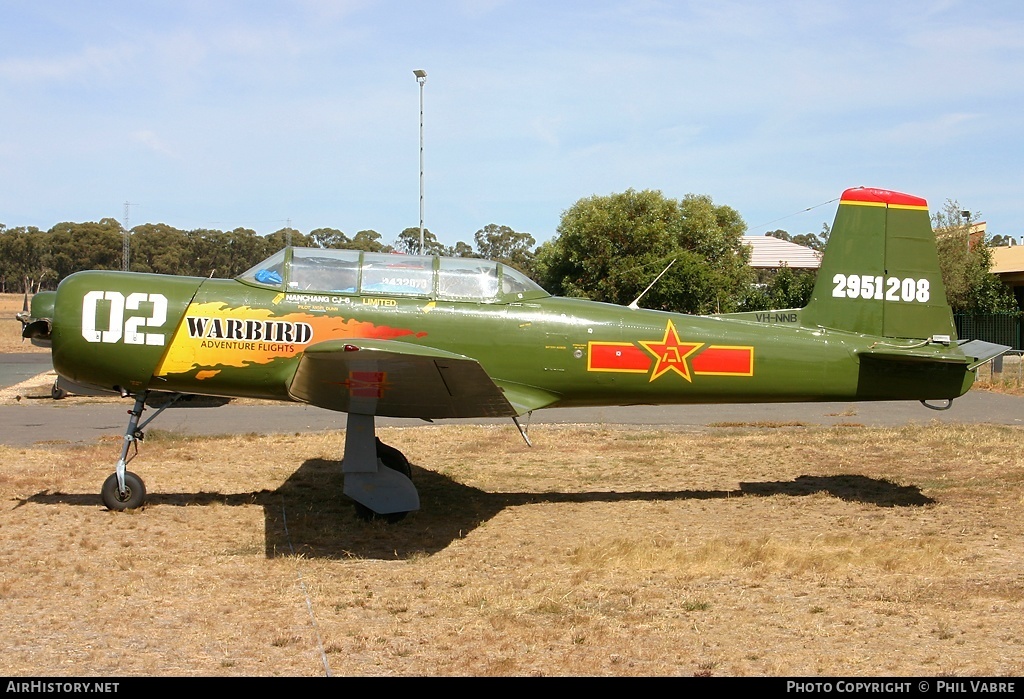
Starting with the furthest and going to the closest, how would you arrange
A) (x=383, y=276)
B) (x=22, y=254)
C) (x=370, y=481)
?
(x=22, y=254), (x=383, y=276), (x=370, y=481)

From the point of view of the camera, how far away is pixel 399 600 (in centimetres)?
573

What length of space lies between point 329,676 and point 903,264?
715cm

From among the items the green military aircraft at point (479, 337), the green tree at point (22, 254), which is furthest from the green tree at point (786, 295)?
the green tree at point (22, 254)

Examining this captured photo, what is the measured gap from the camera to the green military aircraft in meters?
7.98

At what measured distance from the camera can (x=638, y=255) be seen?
3291cm

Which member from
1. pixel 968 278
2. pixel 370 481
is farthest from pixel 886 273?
pixel 968 278

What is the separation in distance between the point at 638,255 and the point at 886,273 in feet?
78.8

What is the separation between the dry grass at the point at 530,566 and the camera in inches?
185

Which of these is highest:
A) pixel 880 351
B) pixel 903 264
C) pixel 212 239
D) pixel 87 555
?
pixel 212 239

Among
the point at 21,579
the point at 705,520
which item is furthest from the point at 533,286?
the point at 21,579

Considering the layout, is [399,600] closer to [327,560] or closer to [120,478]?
[327,560]

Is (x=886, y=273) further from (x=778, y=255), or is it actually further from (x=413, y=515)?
(x=778, y=255)

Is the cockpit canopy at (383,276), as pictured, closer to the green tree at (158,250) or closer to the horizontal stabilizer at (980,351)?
the horizontal stabilizer at (980,351)

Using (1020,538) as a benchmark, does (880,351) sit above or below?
above
